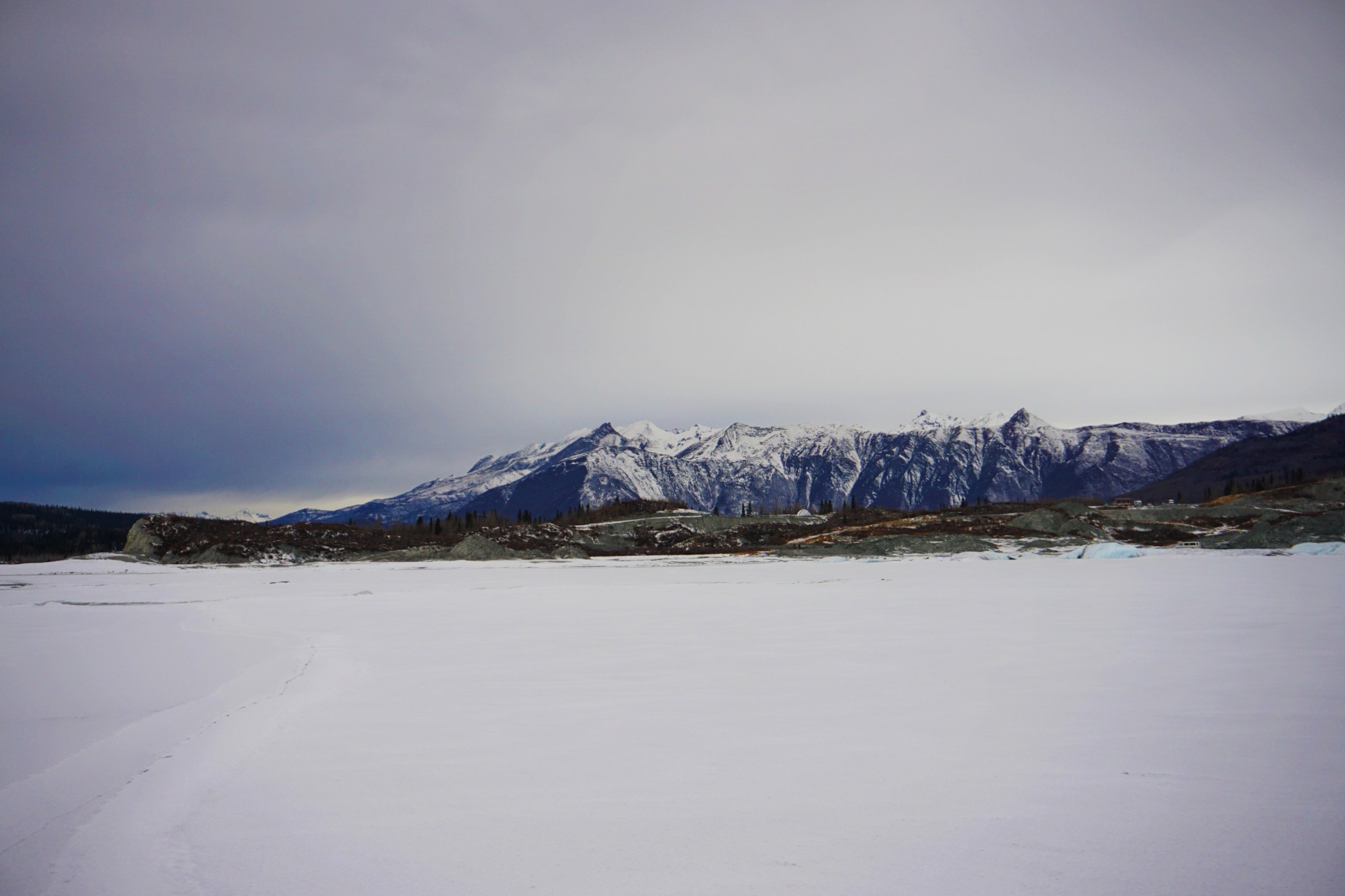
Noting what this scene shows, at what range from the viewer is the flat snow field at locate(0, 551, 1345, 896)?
4.24 m

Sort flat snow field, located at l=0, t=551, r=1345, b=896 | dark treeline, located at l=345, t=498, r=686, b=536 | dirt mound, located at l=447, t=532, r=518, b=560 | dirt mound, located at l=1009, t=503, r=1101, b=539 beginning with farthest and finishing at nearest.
A: 1. dark treeline, located at l=345, t=498, r=686, b=536
2. dirt mound, located at l=1009, t=503, r=1101, b=539
3. dirt mound, located at l=447, t=532, r=518, b=560
4. flat snow field, located at l=0, t=551, r=1345, b=896

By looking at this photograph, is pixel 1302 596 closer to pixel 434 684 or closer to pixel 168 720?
pixel 434 684

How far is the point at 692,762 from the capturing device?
20.2ft

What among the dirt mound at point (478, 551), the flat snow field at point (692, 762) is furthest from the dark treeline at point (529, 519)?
the flat snow field at point (692, 762)

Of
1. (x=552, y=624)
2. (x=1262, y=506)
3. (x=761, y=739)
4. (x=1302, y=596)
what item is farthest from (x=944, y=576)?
(x=1262, y=506)

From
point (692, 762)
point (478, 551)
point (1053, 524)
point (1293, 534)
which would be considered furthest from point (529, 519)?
point (692, 762)

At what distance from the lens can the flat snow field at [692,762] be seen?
167 inches

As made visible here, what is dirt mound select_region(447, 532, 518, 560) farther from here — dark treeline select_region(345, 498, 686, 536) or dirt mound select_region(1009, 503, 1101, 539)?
dirt mound select_region(1009, 503, 1101, 539)

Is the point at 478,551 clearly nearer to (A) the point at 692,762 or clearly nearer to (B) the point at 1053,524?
(B) the point at 1053,524

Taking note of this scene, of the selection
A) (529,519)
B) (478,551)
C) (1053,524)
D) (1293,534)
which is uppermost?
(529,519)

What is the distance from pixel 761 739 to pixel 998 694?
3.45m

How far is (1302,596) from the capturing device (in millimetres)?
18734

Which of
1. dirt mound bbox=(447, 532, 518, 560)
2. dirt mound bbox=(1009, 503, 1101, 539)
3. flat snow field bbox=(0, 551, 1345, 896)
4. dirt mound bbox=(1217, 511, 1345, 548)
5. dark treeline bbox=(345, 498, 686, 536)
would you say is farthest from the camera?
dark treeline bbox=(345, 498, 686, 536)

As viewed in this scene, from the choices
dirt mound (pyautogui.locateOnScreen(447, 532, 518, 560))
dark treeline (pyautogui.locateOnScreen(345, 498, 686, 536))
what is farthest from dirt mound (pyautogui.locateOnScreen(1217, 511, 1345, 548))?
dark treeline (pyautogui.locateOnScreen(345, 498, 686, 536))
